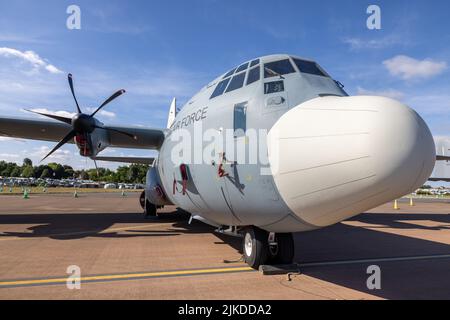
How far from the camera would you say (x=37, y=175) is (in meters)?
148

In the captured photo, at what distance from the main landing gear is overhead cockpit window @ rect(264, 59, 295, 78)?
304 centimetres

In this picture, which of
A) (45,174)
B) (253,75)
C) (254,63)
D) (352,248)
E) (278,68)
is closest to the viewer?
(278,68)

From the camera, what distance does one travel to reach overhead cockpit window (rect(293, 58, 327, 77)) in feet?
19.9

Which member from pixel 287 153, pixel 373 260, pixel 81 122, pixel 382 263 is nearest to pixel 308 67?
pixel 287 153

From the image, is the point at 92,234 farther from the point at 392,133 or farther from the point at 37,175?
the point at 37,175

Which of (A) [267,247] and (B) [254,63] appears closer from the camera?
(B) [254,63]

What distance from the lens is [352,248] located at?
34.3 feet

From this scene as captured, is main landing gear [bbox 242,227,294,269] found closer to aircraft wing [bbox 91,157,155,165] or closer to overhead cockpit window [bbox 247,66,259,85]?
overhead cockpit window [bbox 247,66,259,85]

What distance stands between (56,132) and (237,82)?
42.7ft

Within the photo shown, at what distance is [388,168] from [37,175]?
166 metres

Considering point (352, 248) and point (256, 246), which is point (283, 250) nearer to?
point (256, 246)

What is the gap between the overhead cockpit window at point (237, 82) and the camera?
646 cm

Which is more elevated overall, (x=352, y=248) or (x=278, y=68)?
(x=278, y=68)
